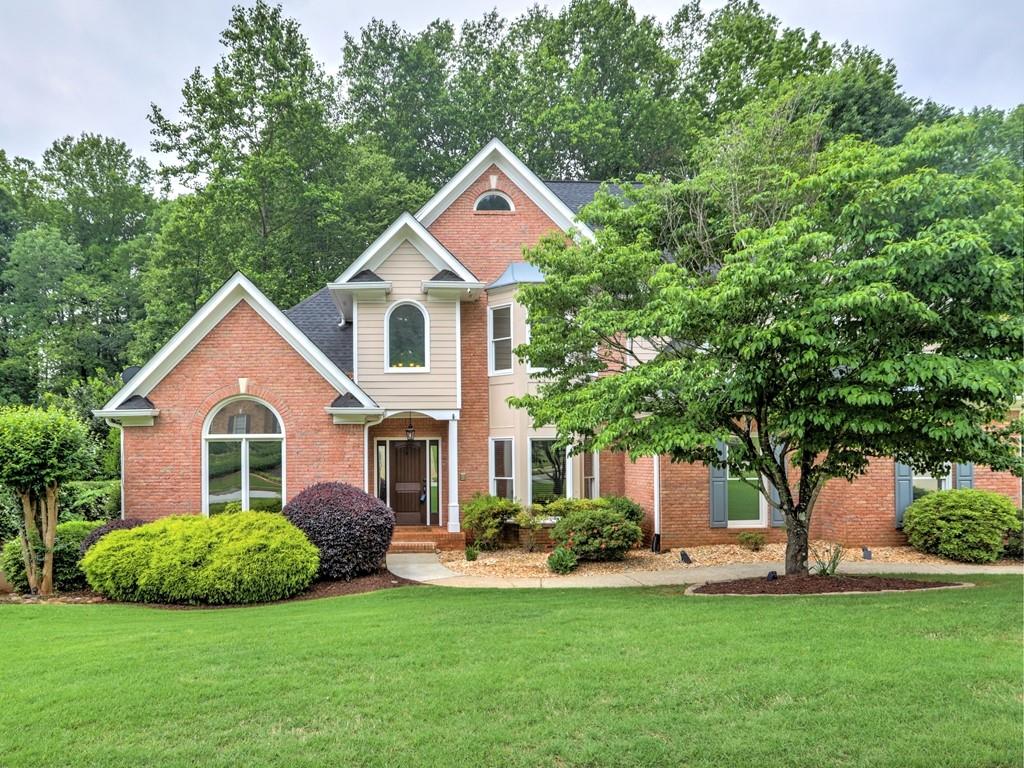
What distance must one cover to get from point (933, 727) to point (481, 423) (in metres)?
12.8

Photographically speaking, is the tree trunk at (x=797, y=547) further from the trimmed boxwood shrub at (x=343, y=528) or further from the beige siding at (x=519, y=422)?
the trimmed boxwood shrub at (x=343, y=528)

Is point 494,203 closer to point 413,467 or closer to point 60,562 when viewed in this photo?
point 413,467

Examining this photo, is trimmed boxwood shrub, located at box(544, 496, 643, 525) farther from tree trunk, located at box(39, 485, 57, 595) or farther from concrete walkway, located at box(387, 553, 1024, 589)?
tree trunk, located at box(39, 485, 57, 595)

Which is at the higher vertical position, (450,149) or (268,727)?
(450,149)

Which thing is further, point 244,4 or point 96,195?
point 96,195

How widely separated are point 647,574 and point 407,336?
311 inches

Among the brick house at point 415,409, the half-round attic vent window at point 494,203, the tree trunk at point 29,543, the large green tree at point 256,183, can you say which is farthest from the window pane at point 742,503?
the large green tree at point 256,183

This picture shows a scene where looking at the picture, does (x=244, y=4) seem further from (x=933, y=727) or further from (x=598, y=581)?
(x=933, y=727)

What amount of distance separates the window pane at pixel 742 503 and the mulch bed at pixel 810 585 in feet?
14.6

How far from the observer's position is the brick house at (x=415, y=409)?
525 inches

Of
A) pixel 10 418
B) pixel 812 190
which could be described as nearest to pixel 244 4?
pixel 10 418

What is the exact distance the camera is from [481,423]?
655 inches

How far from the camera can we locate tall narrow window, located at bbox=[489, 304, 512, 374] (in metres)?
16.4

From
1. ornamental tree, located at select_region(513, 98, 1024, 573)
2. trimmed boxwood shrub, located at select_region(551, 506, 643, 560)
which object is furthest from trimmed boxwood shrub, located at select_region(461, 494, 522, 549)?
ornamental tree, located at select_region(513, 98, 1024, 573)
